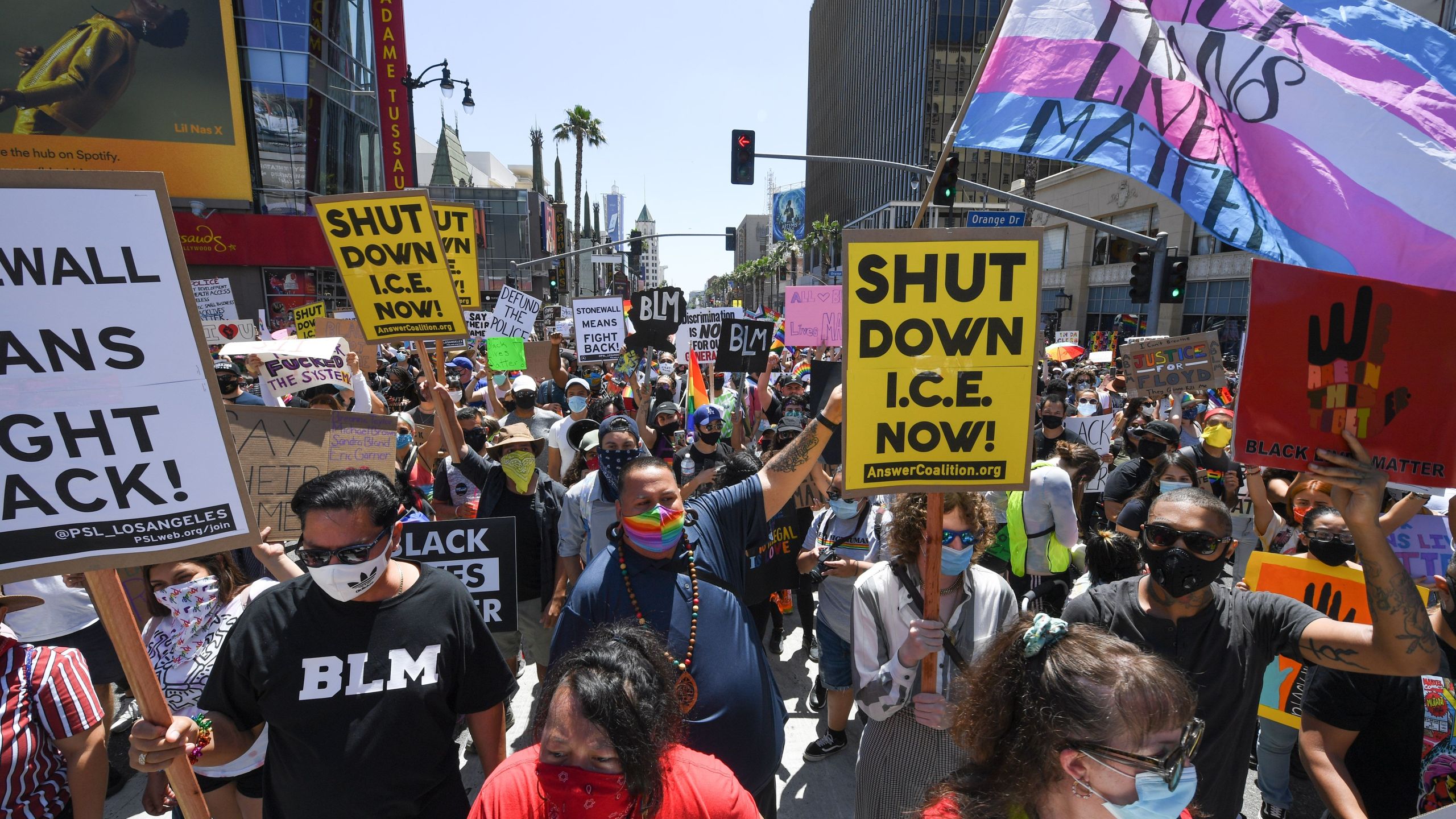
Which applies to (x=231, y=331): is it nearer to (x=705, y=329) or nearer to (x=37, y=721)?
(x=705, y=329)

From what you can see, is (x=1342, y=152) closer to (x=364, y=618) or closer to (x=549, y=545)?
(x=364, y=618)

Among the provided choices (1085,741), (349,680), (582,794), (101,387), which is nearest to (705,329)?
(349,680)

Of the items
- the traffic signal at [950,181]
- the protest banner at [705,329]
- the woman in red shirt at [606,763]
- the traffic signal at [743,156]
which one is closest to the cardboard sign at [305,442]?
the woman in red shirt at [606,763]

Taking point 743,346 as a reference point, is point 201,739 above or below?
below

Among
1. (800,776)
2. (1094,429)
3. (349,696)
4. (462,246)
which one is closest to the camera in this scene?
(349,696)

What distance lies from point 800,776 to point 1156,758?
10.1 ft

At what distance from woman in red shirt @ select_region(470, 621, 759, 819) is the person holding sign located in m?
1.60

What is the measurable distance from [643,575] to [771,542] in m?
1.99

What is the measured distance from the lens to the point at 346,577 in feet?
7.53

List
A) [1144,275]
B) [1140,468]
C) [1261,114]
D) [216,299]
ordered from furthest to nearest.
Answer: [1144,275]
[216,299]
[1140,468]
[1261,114]

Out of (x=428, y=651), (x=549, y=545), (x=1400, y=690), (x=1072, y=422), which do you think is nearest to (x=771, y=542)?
(x=549, y=545)

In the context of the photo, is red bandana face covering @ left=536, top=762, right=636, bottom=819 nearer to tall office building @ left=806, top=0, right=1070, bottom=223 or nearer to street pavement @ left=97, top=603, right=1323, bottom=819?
street pavement @ left=97, top=603, right=1323, bottom=819

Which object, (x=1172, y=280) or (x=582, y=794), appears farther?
(x=1172, y=280)

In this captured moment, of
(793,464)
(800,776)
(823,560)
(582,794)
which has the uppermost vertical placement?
(793,464)
